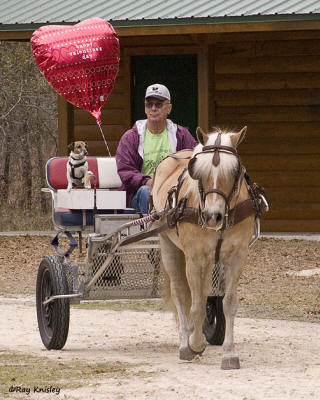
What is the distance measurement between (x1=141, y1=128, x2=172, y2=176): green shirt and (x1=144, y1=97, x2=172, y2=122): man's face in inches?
6.9

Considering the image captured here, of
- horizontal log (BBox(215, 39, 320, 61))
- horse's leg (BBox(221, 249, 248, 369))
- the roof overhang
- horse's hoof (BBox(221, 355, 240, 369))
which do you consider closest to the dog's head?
horse's leg (BBox(221, 249, 248, 369))

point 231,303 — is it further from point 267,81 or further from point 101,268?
point 267,81

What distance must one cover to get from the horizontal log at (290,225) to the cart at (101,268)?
29.0 feet

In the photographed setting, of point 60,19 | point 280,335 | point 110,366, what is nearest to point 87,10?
point 60,19

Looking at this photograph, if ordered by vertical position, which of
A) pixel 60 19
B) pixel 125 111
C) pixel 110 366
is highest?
pixel 60 19

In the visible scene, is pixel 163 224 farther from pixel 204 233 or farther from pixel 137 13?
pixel 137 13

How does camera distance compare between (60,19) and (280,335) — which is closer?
(280,335)

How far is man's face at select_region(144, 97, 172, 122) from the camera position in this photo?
30.0 ft

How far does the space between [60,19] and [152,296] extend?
884 cm

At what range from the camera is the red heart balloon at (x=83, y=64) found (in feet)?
35.4

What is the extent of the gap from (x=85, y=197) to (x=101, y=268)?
77cm

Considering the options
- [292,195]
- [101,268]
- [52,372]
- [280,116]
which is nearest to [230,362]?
[52,372]

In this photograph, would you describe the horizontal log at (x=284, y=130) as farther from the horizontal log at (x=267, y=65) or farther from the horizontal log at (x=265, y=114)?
the horizontal log at (x=267, y=65)

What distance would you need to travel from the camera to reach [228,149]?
764 cm
